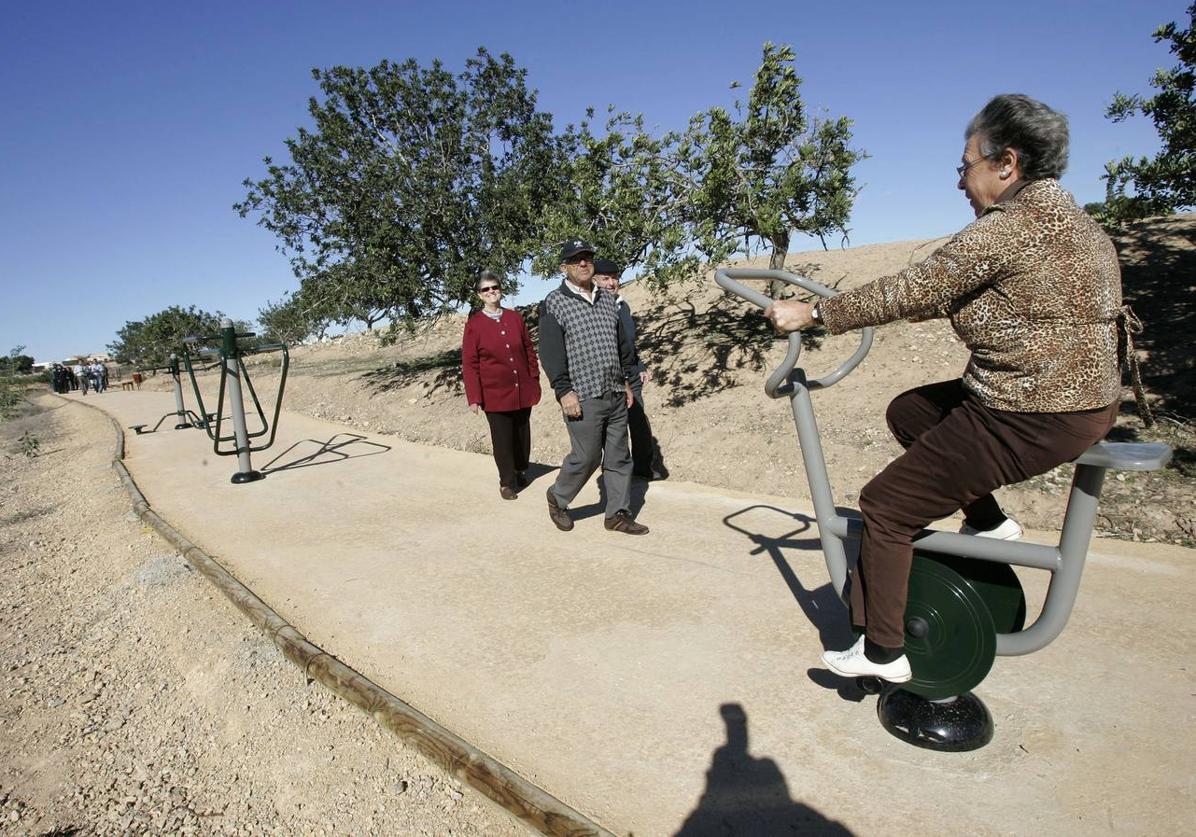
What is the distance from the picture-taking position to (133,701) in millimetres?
3051

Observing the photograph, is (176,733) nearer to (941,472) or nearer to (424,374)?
(941,472)

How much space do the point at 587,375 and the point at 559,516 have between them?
108 centimetres

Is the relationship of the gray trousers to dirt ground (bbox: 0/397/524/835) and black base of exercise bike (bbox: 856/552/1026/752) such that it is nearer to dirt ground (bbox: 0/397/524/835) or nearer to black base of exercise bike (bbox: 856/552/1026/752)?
dirt ground (bbox: 0/397/524/835)

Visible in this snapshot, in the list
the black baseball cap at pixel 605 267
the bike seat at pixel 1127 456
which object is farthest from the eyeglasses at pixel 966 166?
the black baseball cap at pixel 605 267

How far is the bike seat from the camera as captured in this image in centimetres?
182

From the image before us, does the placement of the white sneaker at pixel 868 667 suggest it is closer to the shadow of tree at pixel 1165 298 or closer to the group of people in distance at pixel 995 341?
the group of people in distance at pixel 995 341

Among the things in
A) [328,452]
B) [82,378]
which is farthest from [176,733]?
[82,378]

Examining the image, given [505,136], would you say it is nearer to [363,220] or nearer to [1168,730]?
[363,220]

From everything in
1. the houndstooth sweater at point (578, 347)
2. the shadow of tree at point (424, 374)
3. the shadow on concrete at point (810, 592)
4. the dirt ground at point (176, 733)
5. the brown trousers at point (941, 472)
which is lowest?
the shadow on concrete at point (810, 592)

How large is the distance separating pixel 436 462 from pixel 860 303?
20.9 feet

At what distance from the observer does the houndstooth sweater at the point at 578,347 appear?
468cm

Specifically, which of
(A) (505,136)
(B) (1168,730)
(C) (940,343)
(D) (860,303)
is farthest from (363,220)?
(B) (1168,730)

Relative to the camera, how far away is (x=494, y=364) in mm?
5938

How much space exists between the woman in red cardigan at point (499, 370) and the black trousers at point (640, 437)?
2.96ft
